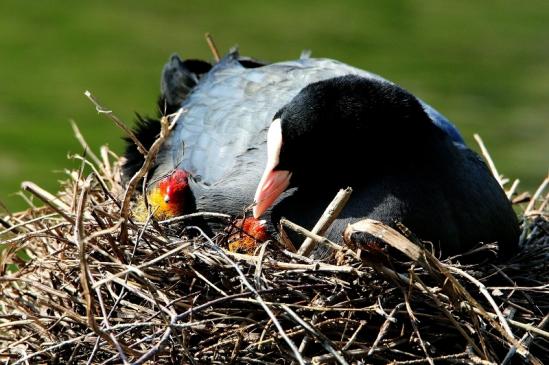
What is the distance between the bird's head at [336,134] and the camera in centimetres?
331

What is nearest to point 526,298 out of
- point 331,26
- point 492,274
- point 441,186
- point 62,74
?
point 492,274

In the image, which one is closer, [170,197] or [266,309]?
[266,309]

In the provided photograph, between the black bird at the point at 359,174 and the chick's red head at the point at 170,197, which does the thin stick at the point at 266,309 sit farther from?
the chick's red head at the point at 170,197

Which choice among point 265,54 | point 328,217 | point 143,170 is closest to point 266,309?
point 328,217

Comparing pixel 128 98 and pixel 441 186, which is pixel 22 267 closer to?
pixel 441 186

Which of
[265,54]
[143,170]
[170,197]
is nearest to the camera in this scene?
[143,170]

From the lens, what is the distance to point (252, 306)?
291 centimetres

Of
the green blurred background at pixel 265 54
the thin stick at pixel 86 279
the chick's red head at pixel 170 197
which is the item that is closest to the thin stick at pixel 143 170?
the thin stick at pixel 86 279

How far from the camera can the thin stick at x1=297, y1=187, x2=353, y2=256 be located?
2916 mm

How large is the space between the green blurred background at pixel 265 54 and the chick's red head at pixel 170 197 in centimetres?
398

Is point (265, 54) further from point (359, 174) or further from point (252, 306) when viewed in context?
point (252, 306)

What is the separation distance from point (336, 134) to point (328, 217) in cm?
47

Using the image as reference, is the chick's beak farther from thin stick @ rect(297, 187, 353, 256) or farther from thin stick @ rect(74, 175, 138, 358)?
thin stick @ rect(74, 175, 138, 358)

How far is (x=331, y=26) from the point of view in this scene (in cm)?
1084
